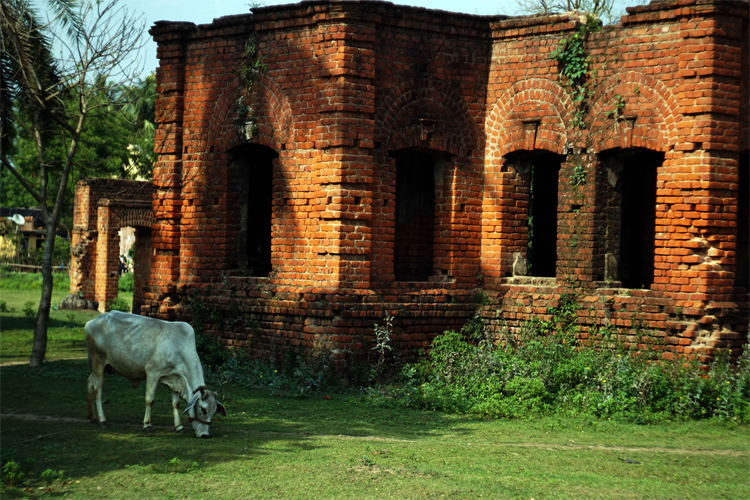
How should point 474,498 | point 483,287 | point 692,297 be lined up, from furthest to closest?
point 483,287
point 692,297
point 474,498

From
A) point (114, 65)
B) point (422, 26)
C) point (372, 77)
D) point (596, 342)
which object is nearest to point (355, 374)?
point (596, 342)

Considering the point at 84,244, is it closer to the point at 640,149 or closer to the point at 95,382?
the point at 95,382

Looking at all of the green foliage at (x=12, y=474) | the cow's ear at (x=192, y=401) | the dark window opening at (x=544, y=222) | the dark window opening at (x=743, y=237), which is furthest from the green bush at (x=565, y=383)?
the green foliage at (x=12, y=474)

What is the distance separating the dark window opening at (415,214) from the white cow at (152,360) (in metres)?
5.38

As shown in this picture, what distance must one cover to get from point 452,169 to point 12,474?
8360mm

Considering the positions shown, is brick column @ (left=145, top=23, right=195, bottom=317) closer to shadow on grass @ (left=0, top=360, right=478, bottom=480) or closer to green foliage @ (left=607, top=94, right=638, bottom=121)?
shadow on grass @ (left=0, top=360, right=478, bottom=480)

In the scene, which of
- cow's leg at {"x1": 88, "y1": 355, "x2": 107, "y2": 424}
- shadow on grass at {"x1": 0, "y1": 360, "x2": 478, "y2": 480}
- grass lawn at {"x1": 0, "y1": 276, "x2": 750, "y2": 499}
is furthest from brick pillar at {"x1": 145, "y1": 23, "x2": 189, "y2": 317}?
cow's leg at {"x1": 88, "y1": 355, "x2": 107, "y2": 424}

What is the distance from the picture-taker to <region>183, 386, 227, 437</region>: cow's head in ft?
28.2

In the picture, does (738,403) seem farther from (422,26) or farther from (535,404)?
(422,26)

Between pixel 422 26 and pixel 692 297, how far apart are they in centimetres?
577

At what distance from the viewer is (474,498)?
668 centimetres

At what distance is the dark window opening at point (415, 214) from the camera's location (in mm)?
13812

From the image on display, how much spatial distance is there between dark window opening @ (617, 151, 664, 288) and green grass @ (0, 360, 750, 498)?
13.1 ft

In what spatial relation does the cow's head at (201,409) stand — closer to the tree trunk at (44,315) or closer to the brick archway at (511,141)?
the brick archway at (511,141)
